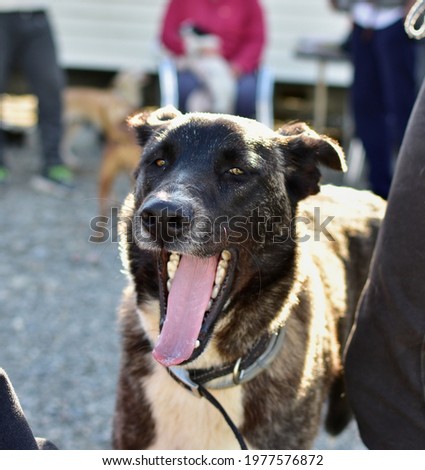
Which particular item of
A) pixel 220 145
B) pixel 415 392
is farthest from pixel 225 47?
pixel 415 392

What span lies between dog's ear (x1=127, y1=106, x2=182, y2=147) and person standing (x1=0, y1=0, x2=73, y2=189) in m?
4.10

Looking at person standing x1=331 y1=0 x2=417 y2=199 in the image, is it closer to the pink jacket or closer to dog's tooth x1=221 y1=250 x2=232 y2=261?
the pink jacket

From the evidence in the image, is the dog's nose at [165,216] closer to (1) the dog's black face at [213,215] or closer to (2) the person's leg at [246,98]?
(1) the dog's black face at [213,215]

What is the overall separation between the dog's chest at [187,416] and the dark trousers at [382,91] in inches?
106

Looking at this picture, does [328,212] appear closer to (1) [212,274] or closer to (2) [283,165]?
(2) [283,165]

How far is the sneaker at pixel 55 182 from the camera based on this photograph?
707cm

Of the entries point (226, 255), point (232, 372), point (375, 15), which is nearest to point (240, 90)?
point (375, 15)

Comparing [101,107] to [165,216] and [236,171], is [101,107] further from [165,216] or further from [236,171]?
[165,216]

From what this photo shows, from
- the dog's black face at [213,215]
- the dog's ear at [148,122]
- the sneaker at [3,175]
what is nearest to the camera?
the dog's black face at [213,215]

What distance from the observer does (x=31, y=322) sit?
4406mm

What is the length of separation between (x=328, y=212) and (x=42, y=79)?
14.9 feet

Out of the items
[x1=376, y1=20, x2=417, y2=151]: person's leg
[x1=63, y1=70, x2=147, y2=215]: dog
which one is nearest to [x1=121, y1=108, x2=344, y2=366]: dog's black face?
[x1=376, y1=20, x2=417, y2=151]: person's leg

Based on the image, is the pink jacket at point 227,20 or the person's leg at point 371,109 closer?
the person's leg at point 371,109

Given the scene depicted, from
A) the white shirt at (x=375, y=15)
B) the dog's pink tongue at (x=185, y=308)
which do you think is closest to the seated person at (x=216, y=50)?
the white shirt at (x=375, y=15)
